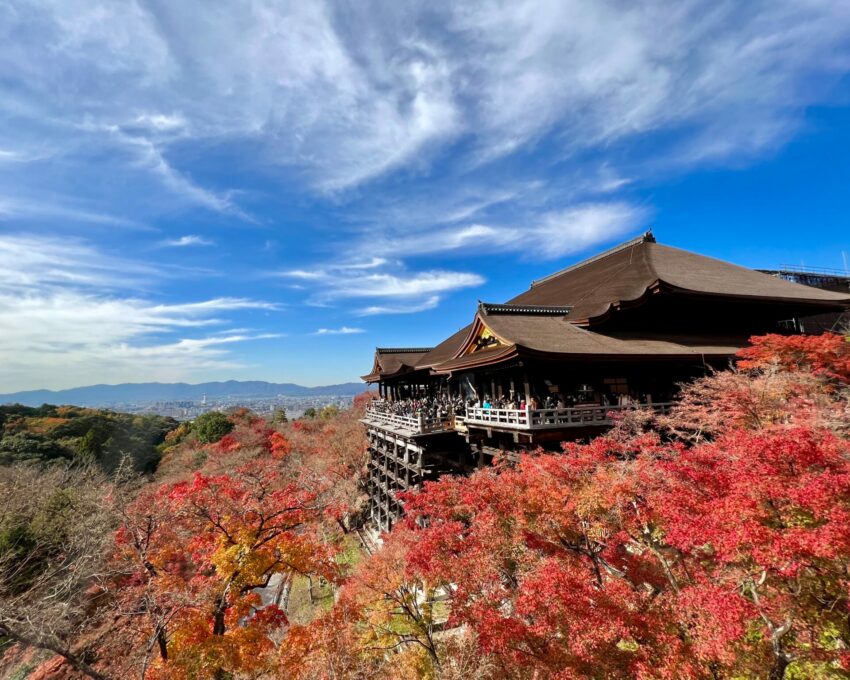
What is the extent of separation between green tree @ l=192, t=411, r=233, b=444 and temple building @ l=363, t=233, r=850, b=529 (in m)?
29.5

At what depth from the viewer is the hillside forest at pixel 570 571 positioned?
520cm

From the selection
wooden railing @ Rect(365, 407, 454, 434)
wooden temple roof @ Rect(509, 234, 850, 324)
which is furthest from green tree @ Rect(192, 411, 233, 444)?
wooden temple roof @ Rect(509, 234, 850, 324)

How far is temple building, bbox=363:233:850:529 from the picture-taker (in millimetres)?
12828

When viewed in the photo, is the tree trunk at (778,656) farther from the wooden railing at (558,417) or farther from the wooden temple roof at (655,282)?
the wooden temple roof at (655,282)

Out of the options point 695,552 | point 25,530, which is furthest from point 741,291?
point 25,530

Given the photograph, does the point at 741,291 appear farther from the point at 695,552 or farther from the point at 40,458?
the point at 40,458

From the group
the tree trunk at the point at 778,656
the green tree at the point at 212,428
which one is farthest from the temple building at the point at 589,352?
the green tree at the point at 212,428

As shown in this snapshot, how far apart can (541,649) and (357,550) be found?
1932cm

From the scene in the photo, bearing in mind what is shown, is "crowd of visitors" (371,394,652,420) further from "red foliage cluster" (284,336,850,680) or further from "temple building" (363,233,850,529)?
"red foliage cluster" (284,336,850,680)

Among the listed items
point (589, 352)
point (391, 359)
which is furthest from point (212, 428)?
point (589, 352)

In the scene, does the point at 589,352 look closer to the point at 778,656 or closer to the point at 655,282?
the point at 655,282

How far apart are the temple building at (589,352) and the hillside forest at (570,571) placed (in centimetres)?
160

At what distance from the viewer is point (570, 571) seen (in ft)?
23.1

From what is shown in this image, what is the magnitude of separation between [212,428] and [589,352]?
4405 centimetres
